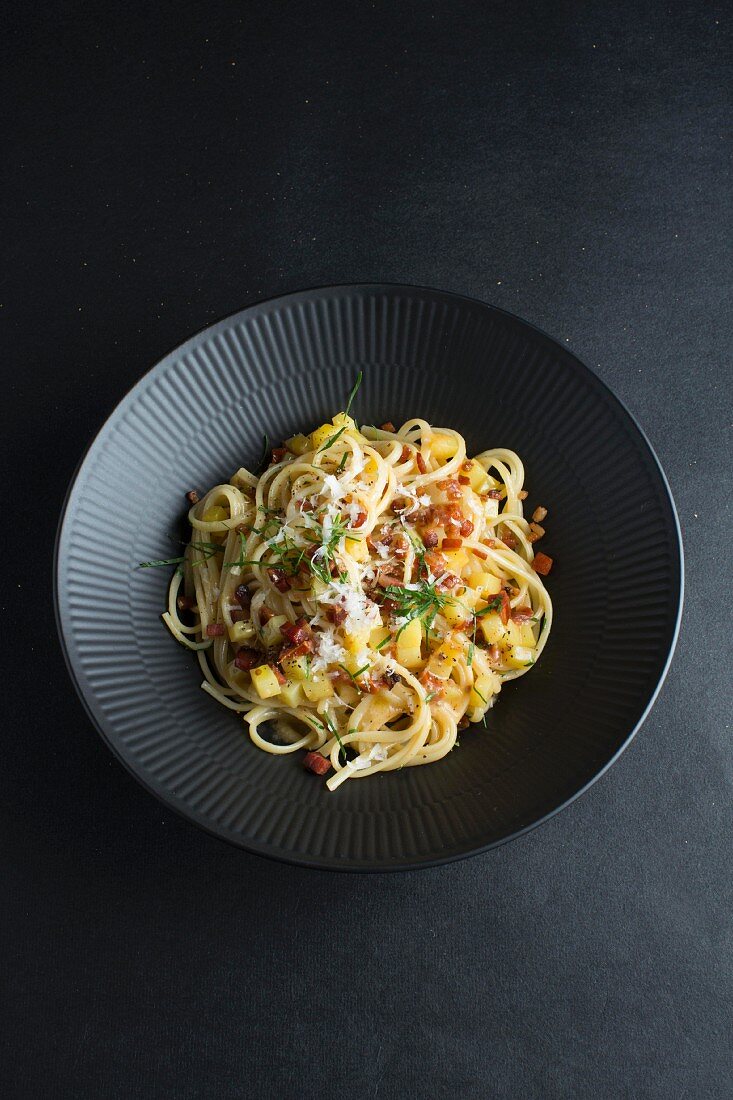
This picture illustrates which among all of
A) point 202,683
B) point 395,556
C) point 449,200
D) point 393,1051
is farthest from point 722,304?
point 393,1051

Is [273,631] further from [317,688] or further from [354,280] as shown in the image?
[354,280]

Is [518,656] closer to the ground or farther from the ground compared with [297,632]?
closer to the ground

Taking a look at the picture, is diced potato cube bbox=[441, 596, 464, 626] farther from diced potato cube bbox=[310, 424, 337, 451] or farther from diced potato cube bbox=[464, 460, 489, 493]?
diced potato cube bbox=[310, 424, 337, 451]

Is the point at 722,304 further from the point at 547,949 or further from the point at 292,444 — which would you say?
the point at 547,949

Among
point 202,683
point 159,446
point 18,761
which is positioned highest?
point 159,446

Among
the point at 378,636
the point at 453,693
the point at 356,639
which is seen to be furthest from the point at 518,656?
the point at 356,639

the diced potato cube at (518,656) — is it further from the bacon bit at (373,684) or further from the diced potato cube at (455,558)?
the bacon bit at (373,684)

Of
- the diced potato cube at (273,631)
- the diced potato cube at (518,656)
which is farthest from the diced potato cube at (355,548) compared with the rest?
the diced potato cube at (518,656)

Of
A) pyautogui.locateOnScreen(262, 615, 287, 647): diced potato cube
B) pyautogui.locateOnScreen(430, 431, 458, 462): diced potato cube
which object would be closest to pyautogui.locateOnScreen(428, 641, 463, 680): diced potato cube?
pyautogui.locateOnScreen(262, 615, 287, 647): diced potato cube
